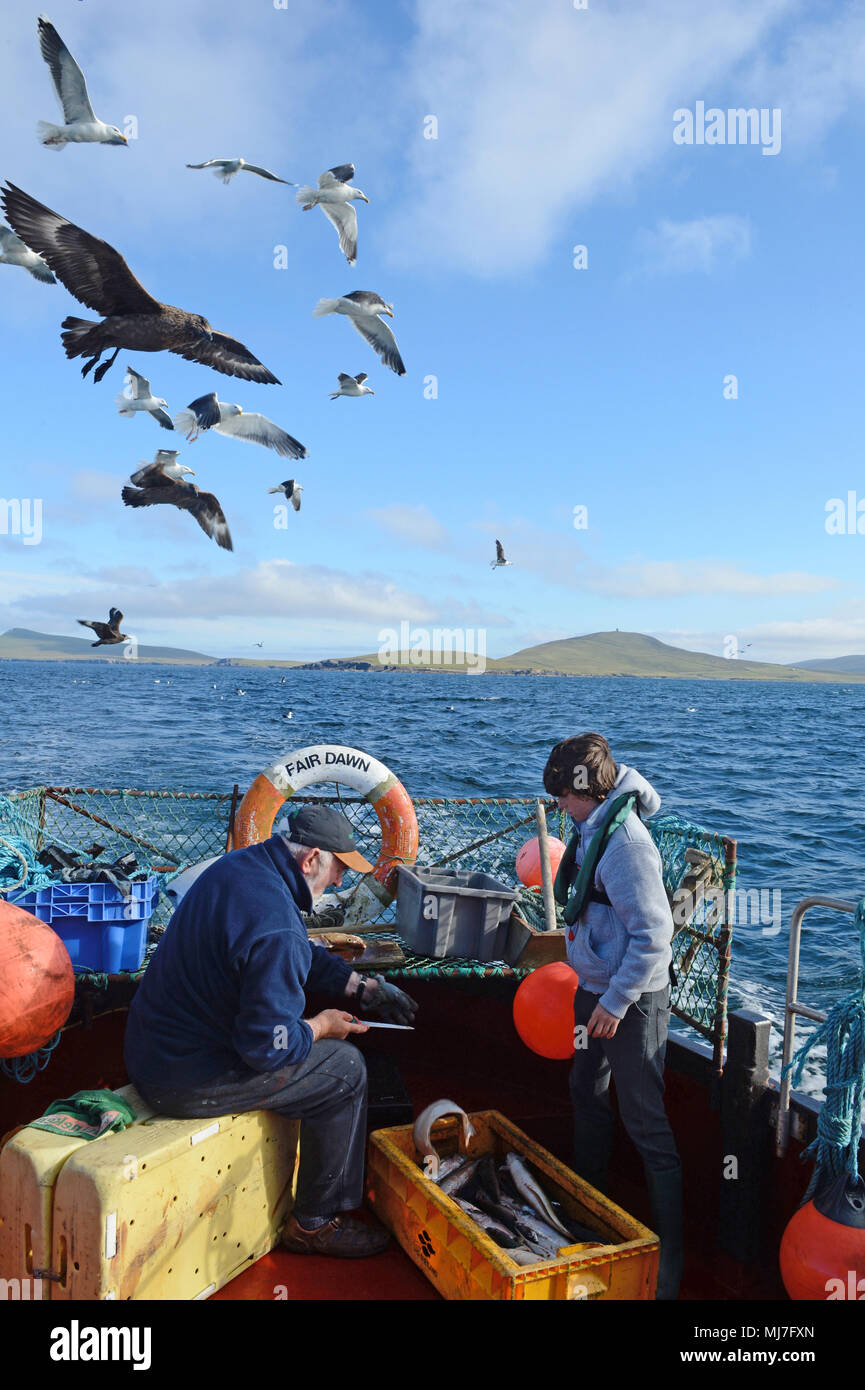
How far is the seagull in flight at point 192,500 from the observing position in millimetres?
8422

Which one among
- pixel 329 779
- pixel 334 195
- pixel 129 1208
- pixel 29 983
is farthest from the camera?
pixel 334 195

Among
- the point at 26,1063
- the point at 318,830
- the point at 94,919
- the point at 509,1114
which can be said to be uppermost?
the point at 318,830

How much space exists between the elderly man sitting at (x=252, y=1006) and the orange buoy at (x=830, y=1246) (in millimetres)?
1604

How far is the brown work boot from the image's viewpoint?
3377 millimetres

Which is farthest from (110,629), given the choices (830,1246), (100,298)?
(830,1246)

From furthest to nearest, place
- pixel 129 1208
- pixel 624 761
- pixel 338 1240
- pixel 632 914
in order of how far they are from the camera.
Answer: pixel 624 761 < pixel 338 1240 < pixel 632 914 < pixel 129 1208

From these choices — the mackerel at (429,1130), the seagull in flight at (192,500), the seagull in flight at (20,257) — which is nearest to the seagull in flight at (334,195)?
the seagull in flight at (20,257)

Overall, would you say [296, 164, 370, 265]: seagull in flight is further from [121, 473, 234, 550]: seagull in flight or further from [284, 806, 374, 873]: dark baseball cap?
[284, 806, 374, 873]: dark baseball cap

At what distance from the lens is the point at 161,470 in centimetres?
867

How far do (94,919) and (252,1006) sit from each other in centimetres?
158

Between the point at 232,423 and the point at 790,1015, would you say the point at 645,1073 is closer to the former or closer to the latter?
the point at 790,1015

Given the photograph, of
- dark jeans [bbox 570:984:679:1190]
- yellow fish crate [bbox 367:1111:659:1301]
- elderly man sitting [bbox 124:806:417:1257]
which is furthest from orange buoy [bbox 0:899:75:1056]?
dark jeans [bbox 570:984:679:1190]

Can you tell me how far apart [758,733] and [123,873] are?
4899cm
